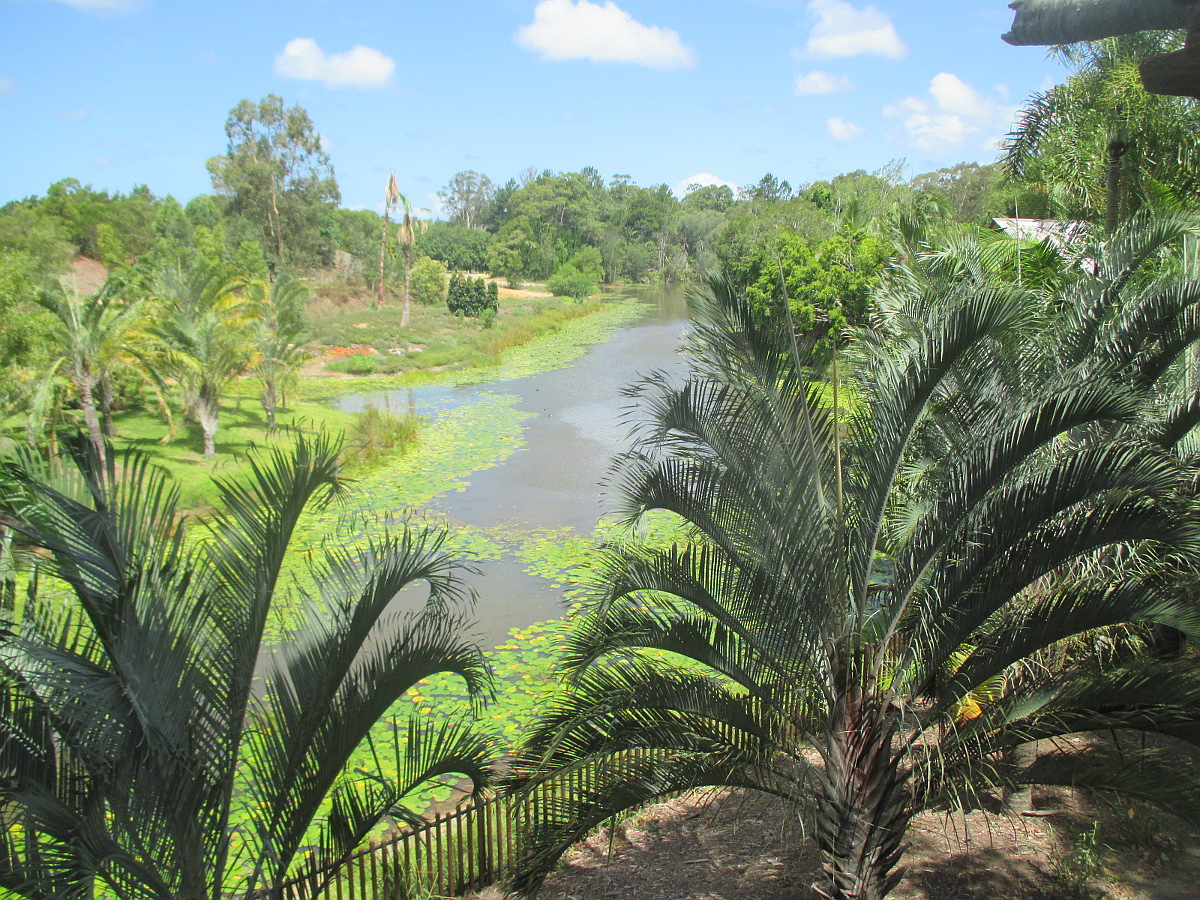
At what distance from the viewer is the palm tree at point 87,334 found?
41.5ft

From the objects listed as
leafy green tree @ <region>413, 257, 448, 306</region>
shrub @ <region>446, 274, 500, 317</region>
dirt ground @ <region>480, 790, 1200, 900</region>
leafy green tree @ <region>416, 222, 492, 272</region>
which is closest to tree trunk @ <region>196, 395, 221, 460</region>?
dirt ground @ <region>480, 790, 1200, 900</region>

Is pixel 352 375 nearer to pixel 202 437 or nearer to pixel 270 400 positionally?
pixel 270 400

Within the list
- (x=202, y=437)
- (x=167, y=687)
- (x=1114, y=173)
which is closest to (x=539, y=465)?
(x=202, y=437)

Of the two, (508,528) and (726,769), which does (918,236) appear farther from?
(726,769)

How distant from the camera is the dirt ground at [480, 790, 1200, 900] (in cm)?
506

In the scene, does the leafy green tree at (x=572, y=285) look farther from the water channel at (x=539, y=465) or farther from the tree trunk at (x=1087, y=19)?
the tree trunk at (x=1087, y=19)

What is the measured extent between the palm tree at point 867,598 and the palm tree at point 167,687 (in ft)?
3.20

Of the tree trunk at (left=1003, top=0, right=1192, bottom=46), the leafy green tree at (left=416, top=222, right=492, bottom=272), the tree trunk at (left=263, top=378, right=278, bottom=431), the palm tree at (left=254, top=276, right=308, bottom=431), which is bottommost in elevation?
the tree trunk at (left=263, top=378, right=278, bottom=431)

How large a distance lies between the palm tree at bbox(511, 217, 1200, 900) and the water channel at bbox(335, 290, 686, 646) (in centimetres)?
80

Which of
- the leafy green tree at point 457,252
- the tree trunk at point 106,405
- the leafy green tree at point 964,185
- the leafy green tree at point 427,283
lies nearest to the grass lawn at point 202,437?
the tree trunk at point 106,405

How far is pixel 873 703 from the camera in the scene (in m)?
4.12

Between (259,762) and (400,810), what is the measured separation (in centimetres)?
79

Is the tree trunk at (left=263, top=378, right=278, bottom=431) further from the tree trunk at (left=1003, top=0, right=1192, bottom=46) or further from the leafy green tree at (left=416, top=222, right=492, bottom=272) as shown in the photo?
the leafy green tree at (left=416, top=222, right=492, bottom=272)

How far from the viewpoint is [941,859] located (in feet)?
18.1
